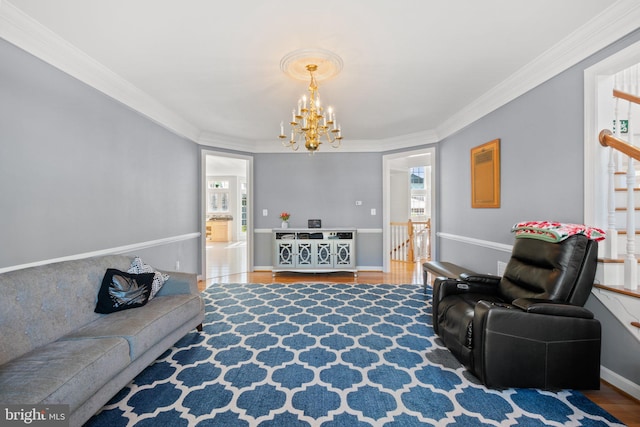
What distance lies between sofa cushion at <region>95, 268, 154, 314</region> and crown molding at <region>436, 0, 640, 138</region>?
13.3ft

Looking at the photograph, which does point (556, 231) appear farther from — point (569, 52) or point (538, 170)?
point (569, 52)

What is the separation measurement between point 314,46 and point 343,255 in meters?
3.56

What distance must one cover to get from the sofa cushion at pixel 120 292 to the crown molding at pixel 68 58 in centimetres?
177

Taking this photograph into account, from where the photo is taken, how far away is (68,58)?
2350 mm

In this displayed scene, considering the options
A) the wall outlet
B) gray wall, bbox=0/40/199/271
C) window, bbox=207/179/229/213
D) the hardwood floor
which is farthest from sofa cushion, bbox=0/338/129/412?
window, bbox=207/179/229/213

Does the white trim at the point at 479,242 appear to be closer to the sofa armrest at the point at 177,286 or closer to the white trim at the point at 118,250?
the sofa armrest at the point at 177,286

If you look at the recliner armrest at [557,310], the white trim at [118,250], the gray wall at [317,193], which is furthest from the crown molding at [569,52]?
the white trim at [118,250]

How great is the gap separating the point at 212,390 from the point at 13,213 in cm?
189

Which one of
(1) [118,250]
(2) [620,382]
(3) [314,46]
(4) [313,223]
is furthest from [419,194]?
(1) [118,250]


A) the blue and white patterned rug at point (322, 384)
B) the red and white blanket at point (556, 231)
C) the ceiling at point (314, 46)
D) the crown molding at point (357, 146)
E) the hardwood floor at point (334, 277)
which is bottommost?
the blue and white patterned rug at point (322, 384)

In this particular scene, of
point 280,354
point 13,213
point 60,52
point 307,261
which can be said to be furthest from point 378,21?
point 307,261

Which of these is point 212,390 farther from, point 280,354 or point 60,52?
point 60,52

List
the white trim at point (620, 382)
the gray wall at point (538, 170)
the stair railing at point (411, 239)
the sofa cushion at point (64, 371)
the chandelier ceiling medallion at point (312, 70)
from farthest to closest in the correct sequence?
the stair railing at point (411, 239) < the chandelier ceiling medallion at point (312, 70) < the gray wall at point (538, 170) < the white trim at point (620, 382) < the sofa cushion at point (64, 371)

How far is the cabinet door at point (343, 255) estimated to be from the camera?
5086 mm
